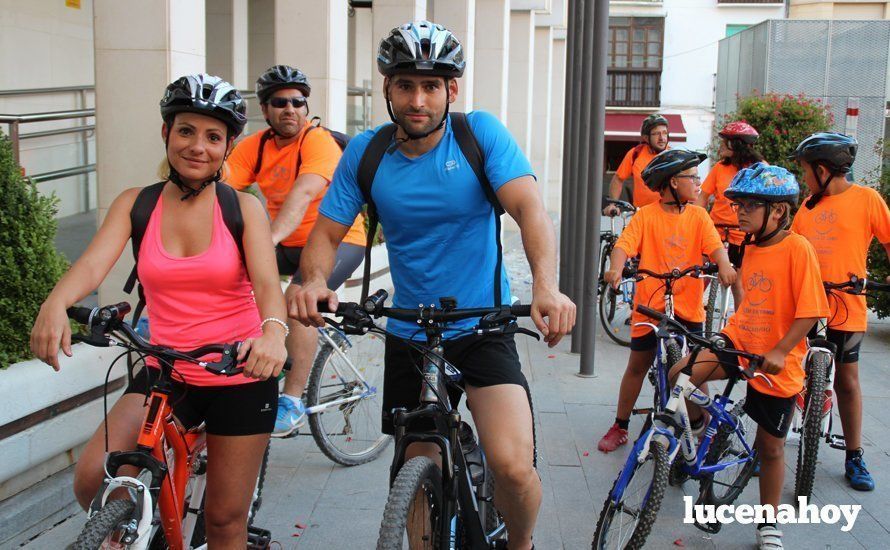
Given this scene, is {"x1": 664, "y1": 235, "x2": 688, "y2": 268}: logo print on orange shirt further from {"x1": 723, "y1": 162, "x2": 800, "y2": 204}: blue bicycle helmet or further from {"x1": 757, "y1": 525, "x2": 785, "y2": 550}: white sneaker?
{"x1": 757, "y1": 525, "x2": 785, "y2": 550}: white sneaker

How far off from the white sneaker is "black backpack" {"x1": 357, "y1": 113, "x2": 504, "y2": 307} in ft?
6.50

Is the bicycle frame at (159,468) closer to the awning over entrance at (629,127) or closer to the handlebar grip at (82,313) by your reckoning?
the handlebar grip at (82,313)

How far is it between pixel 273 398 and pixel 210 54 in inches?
591

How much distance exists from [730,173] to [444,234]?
564cm

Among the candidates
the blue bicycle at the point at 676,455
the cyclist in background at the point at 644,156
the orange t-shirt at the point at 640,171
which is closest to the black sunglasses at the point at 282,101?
the blue bicycle at the point at 676,455

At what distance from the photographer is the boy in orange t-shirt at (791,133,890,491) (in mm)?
5449

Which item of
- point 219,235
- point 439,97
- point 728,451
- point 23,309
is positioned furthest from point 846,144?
point 23,309

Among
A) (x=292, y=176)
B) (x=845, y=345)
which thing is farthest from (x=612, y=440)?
(x=292, y=176)

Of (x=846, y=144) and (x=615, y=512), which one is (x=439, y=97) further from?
(x=846, y=144)

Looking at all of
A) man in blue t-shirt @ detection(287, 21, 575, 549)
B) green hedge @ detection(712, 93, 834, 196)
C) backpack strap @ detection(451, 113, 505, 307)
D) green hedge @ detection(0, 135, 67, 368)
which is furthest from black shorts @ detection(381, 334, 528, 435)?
green hedge @ detection(712, 93, 834, 196)

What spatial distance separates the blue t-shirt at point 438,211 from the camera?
3.45 m

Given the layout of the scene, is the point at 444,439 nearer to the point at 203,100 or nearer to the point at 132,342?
the point at 132,342

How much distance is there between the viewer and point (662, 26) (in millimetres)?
43969

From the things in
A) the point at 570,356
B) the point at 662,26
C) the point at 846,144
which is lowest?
the point at 570,356
